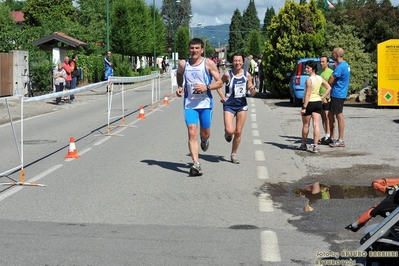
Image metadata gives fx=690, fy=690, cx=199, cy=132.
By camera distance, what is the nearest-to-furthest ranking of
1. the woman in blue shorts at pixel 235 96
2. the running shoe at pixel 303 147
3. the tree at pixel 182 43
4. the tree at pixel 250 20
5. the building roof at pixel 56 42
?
the woman in blue shorts at pixel 235 96
the running shoe at pixel 303 147
the building roof at pixel 56 42
the tree at pixel 182 43
the tree at pixel 250 20

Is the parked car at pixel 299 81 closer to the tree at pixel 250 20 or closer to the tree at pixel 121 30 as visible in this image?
the tree at pixel 121 30

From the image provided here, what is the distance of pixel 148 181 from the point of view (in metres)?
9.47

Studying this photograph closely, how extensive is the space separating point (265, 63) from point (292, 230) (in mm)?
22502

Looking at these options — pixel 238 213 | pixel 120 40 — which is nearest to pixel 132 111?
pixel 238 213

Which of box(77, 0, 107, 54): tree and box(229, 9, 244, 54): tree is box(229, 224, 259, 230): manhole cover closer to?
box(77, 0, 107, 54): tree

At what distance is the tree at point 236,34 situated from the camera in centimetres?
17327

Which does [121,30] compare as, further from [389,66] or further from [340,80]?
[340,80]

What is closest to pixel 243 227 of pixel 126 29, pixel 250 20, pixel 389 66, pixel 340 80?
pixel 340 80

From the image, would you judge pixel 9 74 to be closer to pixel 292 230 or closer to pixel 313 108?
pixel 313 108

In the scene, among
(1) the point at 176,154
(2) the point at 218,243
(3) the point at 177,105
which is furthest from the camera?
(3) the point at 177,105

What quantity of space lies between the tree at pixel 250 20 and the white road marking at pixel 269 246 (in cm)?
17116

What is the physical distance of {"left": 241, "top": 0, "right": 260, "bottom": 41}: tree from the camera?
177m

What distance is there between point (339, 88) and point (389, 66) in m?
8.73

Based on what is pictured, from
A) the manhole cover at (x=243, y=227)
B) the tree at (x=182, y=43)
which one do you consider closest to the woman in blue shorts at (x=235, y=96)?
the manhole cover at (x=243, y=227)
